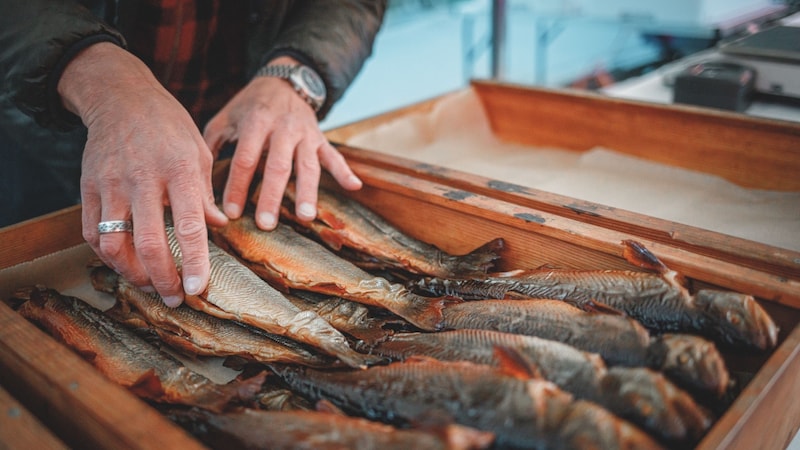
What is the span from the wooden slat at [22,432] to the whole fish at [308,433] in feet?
0.60

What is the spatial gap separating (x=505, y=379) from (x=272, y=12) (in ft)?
5.58

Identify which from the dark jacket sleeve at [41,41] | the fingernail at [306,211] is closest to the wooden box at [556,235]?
the fingernail at [306,211]

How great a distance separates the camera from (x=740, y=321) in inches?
39.8

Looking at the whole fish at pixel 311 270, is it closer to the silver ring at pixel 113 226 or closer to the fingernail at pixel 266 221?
the fingernail at pixel 266 221

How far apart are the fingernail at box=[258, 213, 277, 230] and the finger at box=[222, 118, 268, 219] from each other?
0.26ft

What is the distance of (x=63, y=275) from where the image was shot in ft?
5.19

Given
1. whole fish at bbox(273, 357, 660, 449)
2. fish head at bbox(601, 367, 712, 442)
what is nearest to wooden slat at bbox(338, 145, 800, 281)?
fish head at bbox(601, 367, 712, 442)

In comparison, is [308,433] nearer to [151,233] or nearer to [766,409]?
[151,233]

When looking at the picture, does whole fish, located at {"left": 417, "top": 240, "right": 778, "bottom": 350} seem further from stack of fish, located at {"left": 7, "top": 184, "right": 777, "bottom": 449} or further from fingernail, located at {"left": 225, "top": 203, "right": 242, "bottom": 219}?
fingernail, located at {"left": 225, "top": 203, "right": 242, "bottom": 219}

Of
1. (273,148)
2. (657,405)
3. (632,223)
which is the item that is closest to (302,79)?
(273,148)

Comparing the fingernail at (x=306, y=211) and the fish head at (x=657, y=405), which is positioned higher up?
the fish head at (x=657, y=405)

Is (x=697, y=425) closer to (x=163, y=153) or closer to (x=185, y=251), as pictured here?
(x=185, y=251)

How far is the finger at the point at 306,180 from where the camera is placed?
160cm

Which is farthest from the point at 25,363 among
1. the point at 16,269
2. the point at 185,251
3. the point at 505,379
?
the point at 505,379
